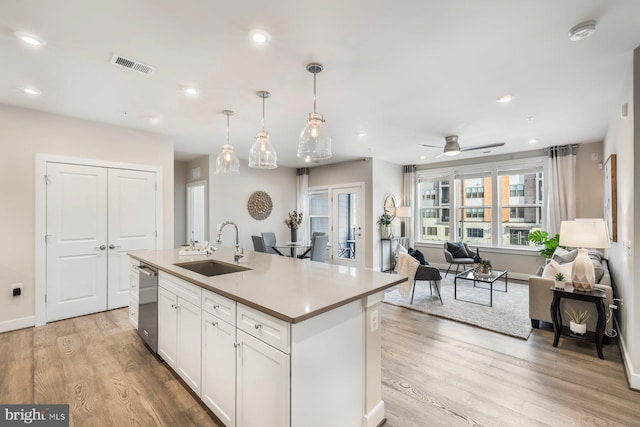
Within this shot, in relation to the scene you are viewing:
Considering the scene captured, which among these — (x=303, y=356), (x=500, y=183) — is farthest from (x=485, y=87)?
(x=500, y=183)

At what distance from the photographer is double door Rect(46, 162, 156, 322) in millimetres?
3688

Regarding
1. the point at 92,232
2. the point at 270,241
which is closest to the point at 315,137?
the point at 92,232

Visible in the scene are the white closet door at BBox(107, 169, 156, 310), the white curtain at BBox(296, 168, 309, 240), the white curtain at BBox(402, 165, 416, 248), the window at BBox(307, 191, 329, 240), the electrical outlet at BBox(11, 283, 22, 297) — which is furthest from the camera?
the white curtain at BBox(296, 168, 309, 240)

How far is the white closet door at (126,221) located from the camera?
4.11 meters

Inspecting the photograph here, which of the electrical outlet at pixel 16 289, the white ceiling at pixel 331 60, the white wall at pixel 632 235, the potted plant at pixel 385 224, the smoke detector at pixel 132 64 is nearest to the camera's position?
the white ceiling at pixel 331 60

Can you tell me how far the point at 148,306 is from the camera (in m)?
2.78

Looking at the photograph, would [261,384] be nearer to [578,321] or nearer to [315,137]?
[315,137]

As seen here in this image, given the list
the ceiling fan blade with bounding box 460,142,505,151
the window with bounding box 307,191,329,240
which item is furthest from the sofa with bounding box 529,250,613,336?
the window with bounding box 307,191,329,240

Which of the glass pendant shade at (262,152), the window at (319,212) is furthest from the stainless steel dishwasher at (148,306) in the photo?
the window at (319,212)

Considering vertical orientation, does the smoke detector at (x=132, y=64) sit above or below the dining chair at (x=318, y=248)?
above

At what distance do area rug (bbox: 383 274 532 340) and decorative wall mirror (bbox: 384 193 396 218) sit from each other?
6.66 ft

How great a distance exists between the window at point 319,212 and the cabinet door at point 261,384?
5887 millimetres

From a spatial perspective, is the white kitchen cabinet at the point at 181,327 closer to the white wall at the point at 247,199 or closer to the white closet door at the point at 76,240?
the white closet door at the point at 76,240

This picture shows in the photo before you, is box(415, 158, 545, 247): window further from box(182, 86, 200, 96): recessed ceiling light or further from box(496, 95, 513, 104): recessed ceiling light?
box(182, 86, 200, 96): recessed ceiling light
